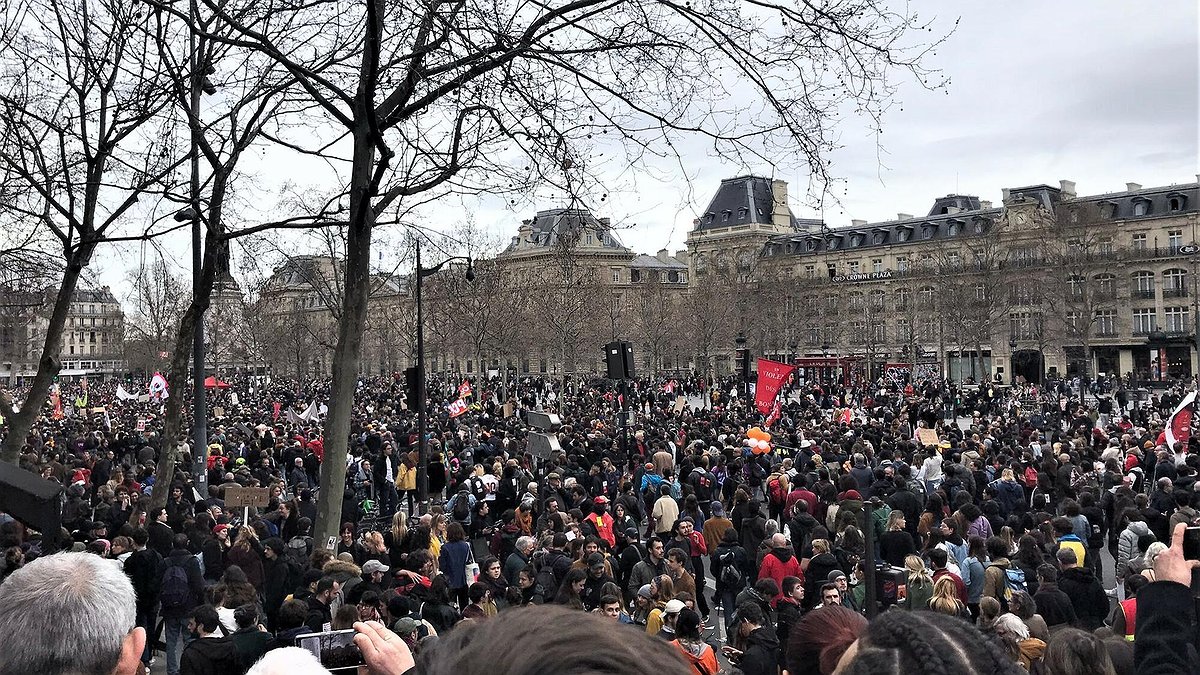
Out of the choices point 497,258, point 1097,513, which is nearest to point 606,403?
point 497,258

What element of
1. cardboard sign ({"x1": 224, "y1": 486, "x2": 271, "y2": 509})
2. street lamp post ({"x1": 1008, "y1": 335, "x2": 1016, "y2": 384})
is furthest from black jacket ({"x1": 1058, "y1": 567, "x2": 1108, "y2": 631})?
street lamp post ({"x1": 1008, "y1": 335, "x2": 1016, "y2": 384})

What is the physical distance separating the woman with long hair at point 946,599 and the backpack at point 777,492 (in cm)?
813

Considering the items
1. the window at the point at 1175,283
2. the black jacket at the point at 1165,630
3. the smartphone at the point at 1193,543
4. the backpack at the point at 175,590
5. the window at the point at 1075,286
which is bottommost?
the backpack at the point at 175,590

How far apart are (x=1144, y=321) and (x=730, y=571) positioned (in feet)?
242

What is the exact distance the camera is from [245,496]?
14961 millimetres

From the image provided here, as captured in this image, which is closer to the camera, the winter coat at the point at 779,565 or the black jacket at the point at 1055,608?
the black jacket at the point at 1055,608

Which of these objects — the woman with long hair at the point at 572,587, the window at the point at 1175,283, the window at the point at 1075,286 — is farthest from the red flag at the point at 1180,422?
the window at the point at 1175,283

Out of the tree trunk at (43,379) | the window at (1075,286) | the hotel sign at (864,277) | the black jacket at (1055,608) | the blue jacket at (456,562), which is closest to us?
the black jacket at (1055,608)

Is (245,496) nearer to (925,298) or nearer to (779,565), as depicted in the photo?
(779,565)

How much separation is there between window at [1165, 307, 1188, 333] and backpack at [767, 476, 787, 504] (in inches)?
2621

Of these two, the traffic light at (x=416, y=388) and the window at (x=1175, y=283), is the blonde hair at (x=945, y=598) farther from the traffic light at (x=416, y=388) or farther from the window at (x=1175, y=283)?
the window at (x=1175, y=283)

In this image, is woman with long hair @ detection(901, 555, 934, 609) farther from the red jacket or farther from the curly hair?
the curly hair

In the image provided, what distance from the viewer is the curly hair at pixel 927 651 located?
1.59m

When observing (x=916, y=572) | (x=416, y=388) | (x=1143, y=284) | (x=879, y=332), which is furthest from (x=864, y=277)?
(x=916, y=572)
